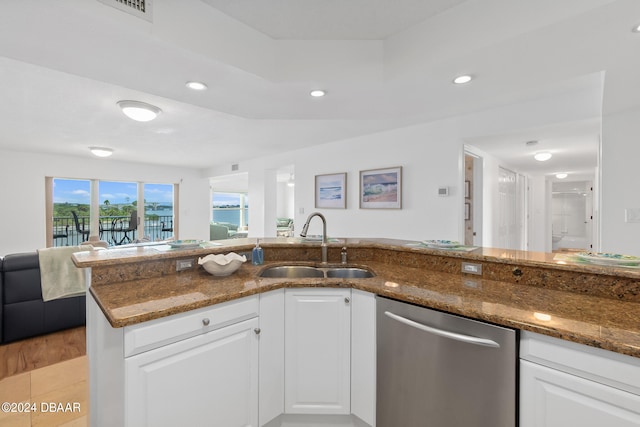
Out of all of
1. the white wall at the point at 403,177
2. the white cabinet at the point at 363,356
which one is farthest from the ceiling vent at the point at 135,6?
the white wall at the point at 403,177

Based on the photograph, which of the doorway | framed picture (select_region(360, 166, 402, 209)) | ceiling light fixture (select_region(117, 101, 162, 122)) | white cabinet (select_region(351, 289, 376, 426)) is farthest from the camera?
the doorway

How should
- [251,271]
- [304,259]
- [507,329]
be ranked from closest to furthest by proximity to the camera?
1. [507,329]
2. [251,271]
3. [304,259]

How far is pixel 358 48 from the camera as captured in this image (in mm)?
1987

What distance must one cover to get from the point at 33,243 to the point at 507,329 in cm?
794

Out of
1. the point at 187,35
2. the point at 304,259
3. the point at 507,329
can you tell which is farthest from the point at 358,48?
the point at 507,329

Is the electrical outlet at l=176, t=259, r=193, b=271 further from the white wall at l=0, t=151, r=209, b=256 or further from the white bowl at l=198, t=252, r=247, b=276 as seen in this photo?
the white wall at l=0, t=151, r=209, b=256

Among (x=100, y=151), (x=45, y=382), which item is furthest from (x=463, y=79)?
(x=100, y=151)

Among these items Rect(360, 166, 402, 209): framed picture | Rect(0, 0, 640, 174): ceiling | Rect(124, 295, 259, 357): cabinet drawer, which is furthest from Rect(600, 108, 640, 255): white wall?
Rect(124, 295, 259, 357): cabinet drawer

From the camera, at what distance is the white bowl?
1.77 m

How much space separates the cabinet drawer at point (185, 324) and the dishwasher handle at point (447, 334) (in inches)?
28.6

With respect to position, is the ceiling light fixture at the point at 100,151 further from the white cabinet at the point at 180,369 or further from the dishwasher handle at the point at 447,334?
the dishwasher handle at the point at 447,334

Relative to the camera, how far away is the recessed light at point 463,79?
75.8 inches

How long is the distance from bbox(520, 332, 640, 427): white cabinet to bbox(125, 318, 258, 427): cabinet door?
3.91 ft

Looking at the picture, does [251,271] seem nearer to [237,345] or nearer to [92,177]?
[237,345]
